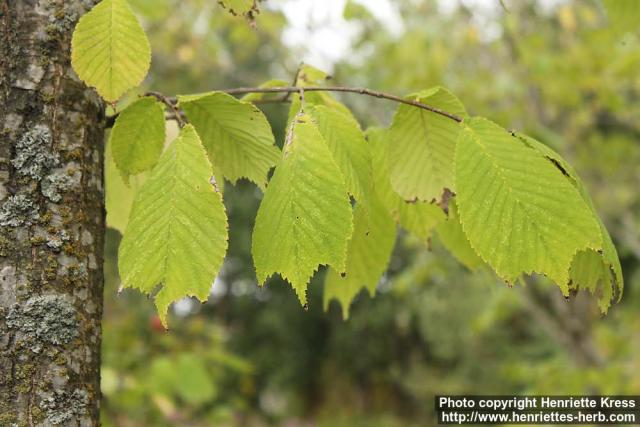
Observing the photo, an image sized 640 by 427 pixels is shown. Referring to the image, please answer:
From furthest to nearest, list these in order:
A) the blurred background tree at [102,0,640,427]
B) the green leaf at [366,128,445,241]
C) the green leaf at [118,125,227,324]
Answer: the blurred background tree at [102,0,640,427], the green leaf at [366,128,445,241], the green leaf at [118,125,227,324]

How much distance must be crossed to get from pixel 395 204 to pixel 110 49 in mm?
427

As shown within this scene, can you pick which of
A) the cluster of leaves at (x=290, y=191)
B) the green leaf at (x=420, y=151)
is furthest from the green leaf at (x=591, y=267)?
the green leaf at (x=420, y=151)

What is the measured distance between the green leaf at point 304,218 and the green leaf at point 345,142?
10cm

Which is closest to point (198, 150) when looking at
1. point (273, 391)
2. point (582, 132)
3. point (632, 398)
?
point (632, 398)

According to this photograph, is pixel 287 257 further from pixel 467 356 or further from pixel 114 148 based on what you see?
pixel 467 356

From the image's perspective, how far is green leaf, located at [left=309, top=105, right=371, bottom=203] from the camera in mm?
649

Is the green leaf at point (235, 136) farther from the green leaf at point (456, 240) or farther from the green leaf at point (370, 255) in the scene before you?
the green leaf at point (456, 240)

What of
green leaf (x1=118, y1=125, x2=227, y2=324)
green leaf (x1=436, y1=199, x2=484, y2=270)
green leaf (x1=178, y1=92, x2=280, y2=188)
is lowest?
green leaf (x1=118, y1=125, x2=227, y2=324)

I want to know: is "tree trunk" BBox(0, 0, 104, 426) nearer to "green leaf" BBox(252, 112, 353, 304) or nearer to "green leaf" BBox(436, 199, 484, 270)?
"green leaf" BBox(252, 112, 353, 304)

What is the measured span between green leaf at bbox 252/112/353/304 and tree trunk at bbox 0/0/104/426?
0.77ft

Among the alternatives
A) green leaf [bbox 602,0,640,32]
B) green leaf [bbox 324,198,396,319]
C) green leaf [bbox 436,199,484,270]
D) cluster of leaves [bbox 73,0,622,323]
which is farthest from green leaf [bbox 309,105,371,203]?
green leaf [bbox 602,0,640,32]

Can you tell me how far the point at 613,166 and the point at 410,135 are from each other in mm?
3440

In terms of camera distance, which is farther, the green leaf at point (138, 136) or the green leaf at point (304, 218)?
the green leaf at point (138, 136)

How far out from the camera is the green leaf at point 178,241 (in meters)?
0.52
